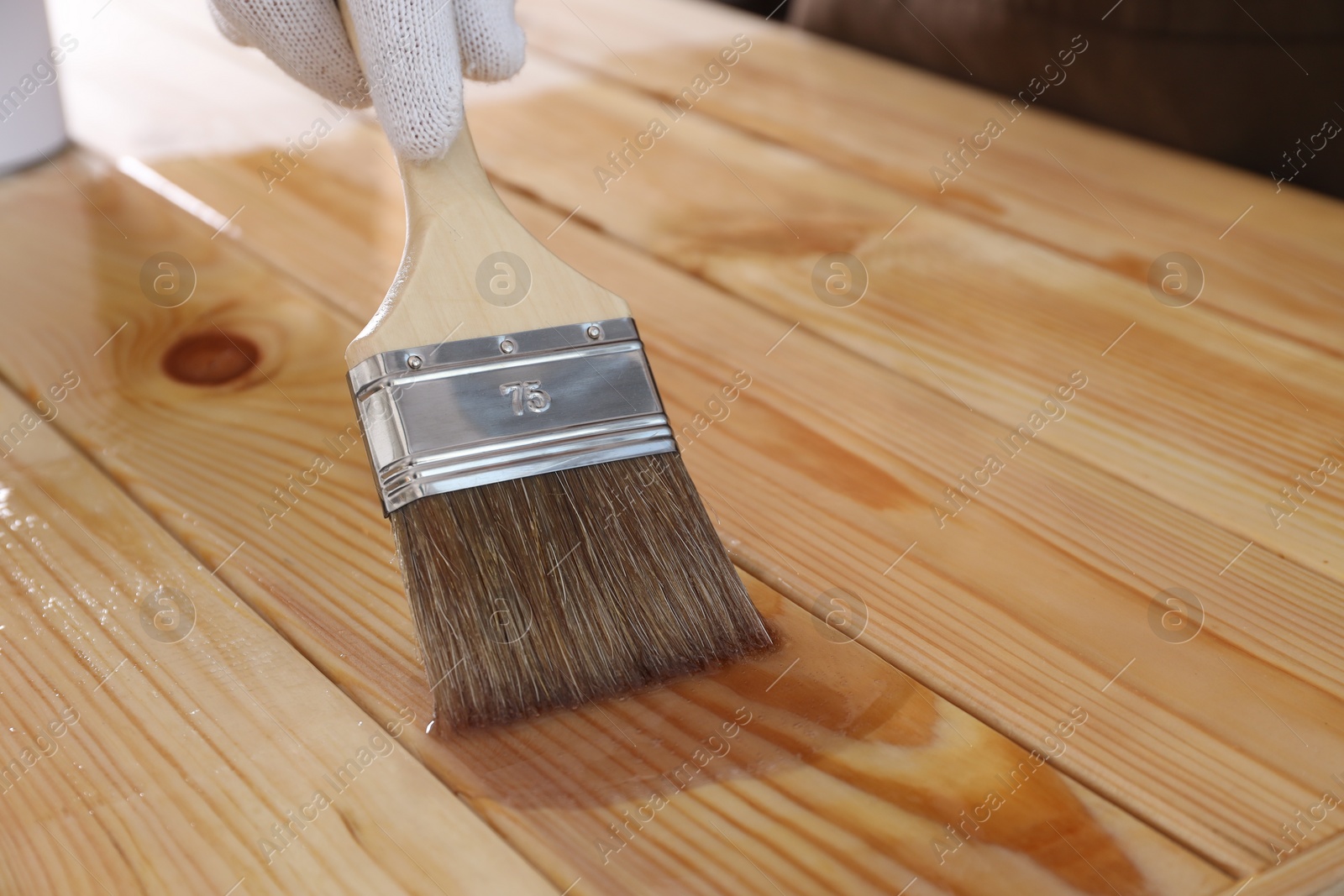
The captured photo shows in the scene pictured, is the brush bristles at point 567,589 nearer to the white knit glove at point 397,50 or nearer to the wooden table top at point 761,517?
the wooden table top at point 761,517

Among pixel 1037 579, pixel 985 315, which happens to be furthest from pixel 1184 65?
pixel 1037 579

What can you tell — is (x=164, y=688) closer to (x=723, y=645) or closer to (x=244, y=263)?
(x=723, y=645)

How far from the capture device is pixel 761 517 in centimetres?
79

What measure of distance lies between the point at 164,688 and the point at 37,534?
0.59 feet

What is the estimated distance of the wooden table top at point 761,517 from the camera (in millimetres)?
569

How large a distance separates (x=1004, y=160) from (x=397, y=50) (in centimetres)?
73

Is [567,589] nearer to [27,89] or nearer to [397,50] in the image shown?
[397,50]

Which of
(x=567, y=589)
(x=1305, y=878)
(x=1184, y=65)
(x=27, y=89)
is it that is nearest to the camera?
(x=1305, y=878)

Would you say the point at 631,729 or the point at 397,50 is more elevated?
the point at 397,50

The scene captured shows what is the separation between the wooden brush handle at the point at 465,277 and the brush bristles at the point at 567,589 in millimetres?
98

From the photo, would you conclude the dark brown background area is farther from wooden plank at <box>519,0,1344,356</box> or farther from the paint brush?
the paint brush

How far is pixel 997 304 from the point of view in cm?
101

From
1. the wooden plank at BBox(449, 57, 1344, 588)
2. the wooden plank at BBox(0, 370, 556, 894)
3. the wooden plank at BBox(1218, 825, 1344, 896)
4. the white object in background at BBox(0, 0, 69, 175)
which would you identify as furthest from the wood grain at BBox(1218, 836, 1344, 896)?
the white object in background at BBox(0, 0, 69, 175)

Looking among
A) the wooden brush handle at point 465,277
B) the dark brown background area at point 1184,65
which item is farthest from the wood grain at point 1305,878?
the dark brown background area at point 1184,65
